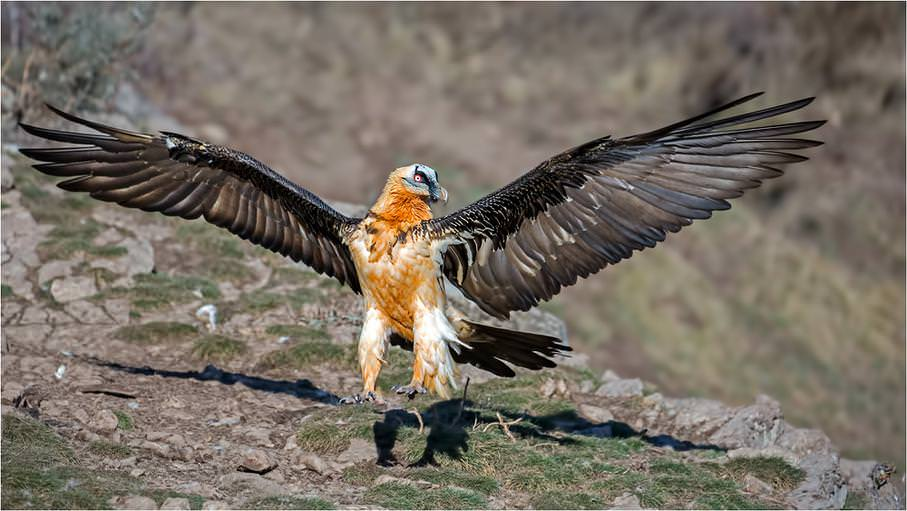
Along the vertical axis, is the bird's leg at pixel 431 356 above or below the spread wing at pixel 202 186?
below

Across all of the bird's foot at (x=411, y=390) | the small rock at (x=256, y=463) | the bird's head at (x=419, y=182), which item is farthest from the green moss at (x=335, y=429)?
the bird's head at (x=419, y=182)

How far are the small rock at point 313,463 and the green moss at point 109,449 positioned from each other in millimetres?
1392

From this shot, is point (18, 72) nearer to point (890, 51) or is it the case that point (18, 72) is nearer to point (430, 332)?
point (430, 332)

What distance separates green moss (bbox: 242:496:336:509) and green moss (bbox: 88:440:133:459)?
1319mm

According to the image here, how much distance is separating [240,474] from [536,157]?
1025 inches

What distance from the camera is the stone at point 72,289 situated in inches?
490

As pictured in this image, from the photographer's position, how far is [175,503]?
7816 millimetres

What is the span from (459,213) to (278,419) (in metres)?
2.86

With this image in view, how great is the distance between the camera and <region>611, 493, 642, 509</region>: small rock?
349 inches

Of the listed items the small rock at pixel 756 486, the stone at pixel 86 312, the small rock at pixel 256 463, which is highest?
the stone at pixel 86 312

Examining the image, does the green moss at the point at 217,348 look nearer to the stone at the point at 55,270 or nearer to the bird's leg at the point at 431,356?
the stone at the point at 55,270

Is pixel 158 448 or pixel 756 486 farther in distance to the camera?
pixel 756 486

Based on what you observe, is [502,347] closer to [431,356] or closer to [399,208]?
[431,356]

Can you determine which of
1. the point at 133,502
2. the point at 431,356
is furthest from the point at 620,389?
the point at 133,502
